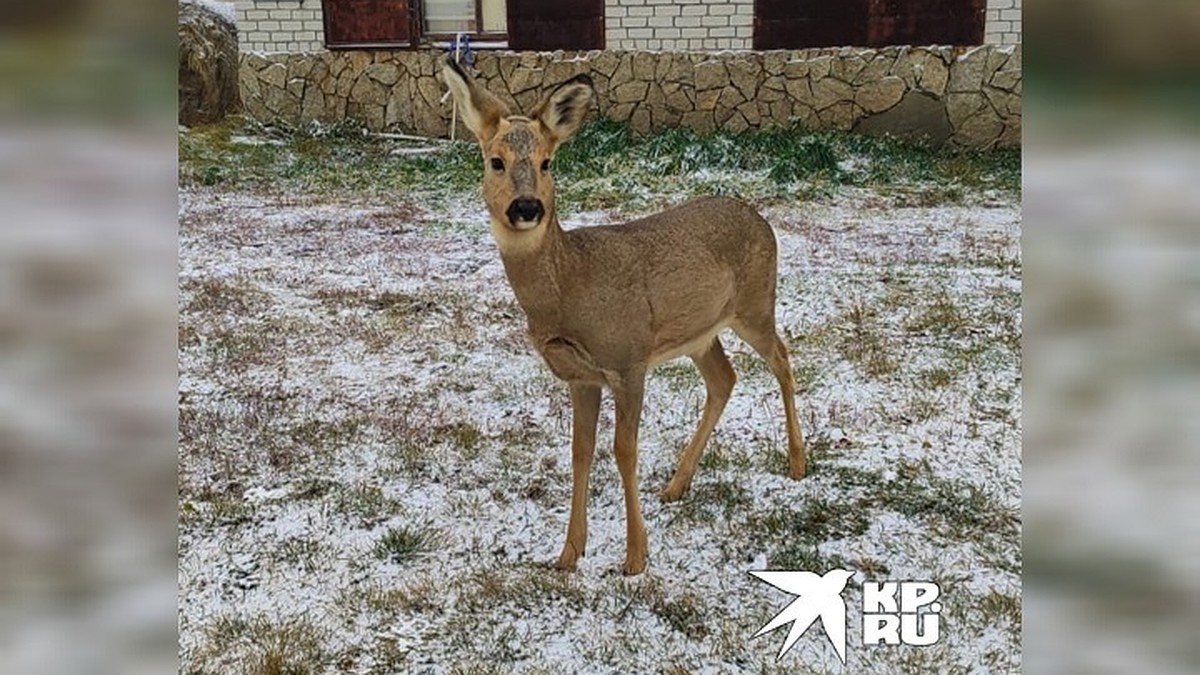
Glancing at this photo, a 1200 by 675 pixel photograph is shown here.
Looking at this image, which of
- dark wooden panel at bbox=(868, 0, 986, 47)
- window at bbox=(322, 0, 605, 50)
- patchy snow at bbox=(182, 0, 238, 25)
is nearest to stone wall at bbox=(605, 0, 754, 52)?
window at bbox=(322, 0, 605, 50)

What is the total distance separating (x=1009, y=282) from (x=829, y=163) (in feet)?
3.37

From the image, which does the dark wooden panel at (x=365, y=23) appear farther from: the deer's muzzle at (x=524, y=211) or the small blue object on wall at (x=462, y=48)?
the deer's muzzle at (x=524, y=211)

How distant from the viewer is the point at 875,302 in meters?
2.69

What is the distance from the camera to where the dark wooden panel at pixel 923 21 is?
2.48m

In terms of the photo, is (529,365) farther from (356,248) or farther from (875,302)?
(875,302)

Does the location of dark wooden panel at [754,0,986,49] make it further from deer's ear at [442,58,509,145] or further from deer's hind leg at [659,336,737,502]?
deer's ear at [442,58,509,145]

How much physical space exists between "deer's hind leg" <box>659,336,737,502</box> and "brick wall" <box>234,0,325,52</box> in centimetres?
132

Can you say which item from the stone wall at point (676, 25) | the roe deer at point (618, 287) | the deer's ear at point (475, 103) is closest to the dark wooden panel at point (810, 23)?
the stone wall at point (676, 25)

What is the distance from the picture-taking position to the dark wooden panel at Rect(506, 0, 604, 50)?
272 centimetres

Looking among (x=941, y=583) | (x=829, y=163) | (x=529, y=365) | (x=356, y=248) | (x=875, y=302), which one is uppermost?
(x=829, y=163)

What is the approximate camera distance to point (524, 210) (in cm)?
159

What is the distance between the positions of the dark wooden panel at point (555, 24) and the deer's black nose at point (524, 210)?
1162 millimetres
